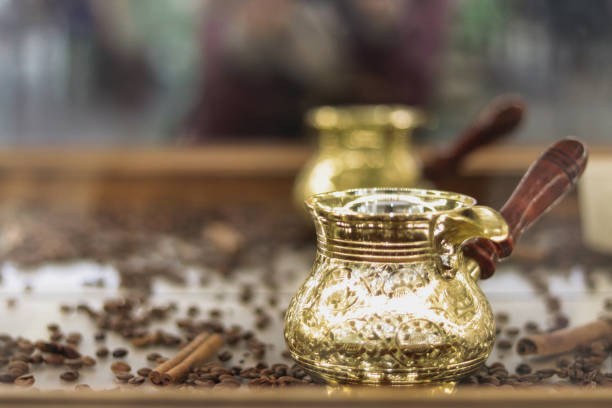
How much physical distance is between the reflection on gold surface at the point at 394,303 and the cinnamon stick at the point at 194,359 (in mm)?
118

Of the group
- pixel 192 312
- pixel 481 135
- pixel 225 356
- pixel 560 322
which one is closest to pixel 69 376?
pixel 225 356

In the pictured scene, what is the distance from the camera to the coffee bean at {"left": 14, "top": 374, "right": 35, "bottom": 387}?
0.67 metres

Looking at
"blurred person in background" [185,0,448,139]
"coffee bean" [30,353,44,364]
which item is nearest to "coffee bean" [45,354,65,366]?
"coffee bean" [30,353,44,364]

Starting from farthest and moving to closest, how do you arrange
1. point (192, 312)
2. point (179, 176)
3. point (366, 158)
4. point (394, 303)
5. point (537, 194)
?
point (179, 176)
point (366, 158)
point (192, 312)
point (537, 194)
point (394, 303)

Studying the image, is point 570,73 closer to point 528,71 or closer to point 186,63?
point 528,71

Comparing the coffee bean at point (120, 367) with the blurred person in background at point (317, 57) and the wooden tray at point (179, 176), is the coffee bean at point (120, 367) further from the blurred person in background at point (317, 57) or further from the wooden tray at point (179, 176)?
the blurred person in background at point (317, 57)

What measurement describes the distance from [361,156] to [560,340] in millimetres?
602

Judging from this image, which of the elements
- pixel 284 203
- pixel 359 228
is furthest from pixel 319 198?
pixel 284 203

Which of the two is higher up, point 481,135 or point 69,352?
point 481,135

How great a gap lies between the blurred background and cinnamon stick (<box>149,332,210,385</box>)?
172cm

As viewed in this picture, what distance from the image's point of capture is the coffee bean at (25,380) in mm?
669

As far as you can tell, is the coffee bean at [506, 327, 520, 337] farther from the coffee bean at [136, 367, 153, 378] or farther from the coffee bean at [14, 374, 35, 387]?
the coffee bean at [14, 374, 35, 387]

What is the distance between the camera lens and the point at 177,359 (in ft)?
2.39

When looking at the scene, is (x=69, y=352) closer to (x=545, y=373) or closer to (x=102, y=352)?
(x=102, y=352)
